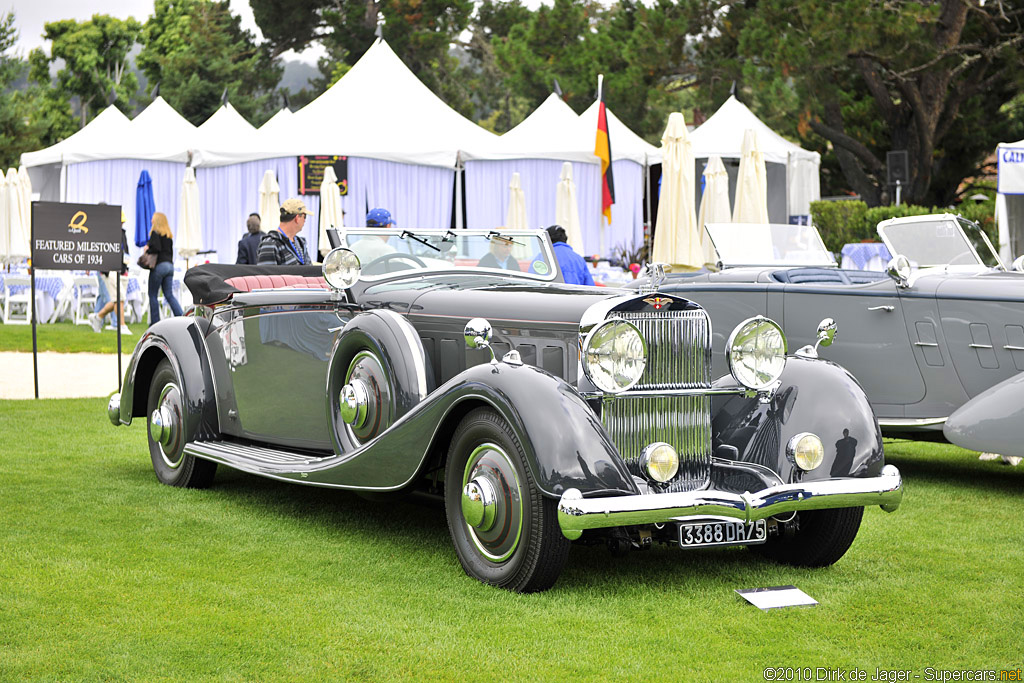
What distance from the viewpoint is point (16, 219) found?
19.7m

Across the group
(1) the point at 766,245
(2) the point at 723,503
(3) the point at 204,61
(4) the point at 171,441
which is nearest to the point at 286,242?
(4) the point at 171,441

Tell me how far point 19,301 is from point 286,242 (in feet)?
38.5

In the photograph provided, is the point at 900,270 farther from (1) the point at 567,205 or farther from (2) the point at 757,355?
(1) the point at 567,205

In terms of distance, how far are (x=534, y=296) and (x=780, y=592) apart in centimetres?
165

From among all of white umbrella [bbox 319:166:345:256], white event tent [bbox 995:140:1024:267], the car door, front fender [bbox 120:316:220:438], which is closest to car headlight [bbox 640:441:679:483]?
front fender [bbox 120:316:220:438]

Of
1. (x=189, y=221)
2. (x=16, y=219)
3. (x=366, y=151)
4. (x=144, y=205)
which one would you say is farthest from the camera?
(x=144, y=205)

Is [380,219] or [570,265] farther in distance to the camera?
[570,265]

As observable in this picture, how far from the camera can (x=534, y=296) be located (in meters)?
5.05

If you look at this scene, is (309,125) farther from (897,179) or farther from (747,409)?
(747,409)

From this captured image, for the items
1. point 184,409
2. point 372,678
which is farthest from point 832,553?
point 184,409

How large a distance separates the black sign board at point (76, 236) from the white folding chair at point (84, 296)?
23.7 ft

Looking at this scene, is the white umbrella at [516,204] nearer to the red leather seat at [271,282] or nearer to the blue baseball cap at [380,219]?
the blue baseball cap at [380,219]

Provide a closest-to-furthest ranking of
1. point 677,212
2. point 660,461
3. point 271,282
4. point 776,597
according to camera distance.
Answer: point 776,597 → point 660,461 → point 271,282 → point 677,212

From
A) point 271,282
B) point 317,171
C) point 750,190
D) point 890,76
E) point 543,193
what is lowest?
point 271,282
